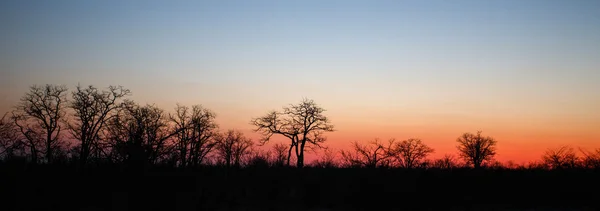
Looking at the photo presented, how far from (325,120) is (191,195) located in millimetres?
40886

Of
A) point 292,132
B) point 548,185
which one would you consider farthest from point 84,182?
point 292,132

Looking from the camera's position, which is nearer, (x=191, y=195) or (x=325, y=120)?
(x=191, y=195)

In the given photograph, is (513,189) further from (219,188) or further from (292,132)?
(292,132)

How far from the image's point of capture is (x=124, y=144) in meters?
20.6

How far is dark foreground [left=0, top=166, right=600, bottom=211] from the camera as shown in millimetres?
18125

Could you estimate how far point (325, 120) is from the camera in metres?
59.8

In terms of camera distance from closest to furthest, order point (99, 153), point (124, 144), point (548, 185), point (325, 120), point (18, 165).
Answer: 1. point (18, 165)
2. point (124, 144)
3. point (99, 153)
4. point (548, 185)
5. point (325, 120)

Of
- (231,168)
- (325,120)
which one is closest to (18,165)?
(231,168)

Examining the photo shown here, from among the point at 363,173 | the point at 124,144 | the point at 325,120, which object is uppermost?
the point at 325,120

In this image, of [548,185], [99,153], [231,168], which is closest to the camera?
[99,153]

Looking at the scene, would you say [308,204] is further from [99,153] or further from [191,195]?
[99,153]

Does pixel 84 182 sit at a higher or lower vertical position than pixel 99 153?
lower

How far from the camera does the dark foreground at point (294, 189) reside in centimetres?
1812

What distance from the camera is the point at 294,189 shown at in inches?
895
